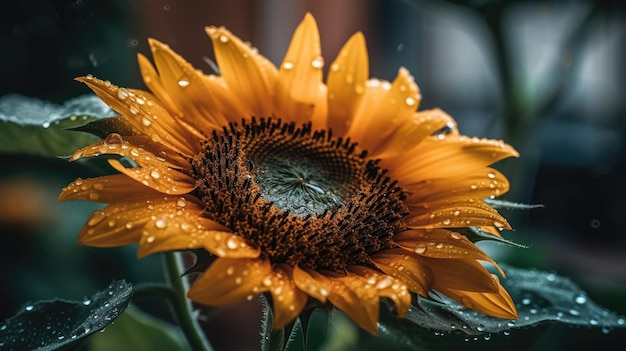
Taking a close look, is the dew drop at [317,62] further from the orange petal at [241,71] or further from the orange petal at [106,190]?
the orange petal at [106,190]

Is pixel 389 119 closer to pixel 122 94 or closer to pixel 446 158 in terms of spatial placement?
pixel 446 158

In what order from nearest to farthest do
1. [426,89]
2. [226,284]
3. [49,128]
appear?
1. [226,284]
2. [49,128]
3. [426,89]

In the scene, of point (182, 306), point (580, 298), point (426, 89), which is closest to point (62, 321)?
point (182, 306)

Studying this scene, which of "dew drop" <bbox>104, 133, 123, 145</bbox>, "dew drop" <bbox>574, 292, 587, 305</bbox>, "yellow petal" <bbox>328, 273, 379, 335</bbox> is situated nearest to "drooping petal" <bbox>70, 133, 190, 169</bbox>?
"dew drop" <bbox>104, 133, 123, 145</bbox>

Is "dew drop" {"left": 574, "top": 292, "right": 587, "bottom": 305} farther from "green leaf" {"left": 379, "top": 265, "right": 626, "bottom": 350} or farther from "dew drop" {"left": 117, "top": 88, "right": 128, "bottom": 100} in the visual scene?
"dew drop" {"left": 117, "top": 88, "right": 128, "bottom": 100}

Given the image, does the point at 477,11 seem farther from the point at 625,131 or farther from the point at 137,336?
the point at 137,336

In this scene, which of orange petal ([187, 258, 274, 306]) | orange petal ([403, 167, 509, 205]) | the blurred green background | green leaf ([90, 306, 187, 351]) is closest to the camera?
orange petal ([187, 258, 274, 306])

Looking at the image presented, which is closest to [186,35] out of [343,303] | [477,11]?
[477,11]
